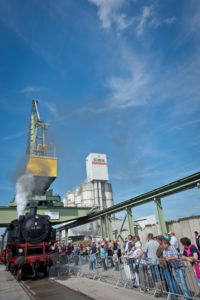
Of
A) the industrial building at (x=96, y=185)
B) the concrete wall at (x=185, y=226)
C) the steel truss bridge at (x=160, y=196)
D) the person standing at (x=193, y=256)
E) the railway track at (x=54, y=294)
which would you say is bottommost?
the railway track at (x=54, y=294)

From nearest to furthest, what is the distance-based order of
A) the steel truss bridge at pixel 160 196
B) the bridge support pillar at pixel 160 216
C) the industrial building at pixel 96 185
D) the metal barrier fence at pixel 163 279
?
the metal barrier fence at pixel 163 279, the steel truss bridge at pixel 160 196, the bridge support pillar at pixel 160 216, the industrial building at pixel 96 185

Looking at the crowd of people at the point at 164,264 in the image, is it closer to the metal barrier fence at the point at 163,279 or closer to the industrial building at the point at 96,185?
the metal barrier fence at the point at 163,279

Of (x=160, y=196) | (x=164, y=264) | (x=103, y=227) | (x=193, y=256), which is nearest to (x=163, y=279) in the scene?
(x=164, y=264)

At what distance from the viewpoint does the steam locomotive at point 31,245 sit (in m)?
9.65

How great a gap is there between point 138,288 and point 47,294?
9.69ft

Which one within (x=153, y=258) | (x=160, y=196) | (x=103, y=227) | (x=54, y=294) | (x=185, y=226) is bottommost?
(x=54, y=294)

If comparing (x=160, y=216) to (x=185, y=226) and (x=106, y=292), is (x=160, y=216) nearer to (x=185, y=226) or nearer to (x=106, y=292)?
(x=185, y=226)

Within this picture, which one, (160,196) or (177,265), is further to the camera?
(160,196)

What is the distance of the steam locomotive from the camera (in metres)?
9.65

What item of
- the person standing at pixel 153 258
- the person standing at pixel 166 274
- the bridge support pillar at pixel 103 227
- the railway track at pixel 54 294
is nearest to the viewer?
the person standing at pixel 166 274

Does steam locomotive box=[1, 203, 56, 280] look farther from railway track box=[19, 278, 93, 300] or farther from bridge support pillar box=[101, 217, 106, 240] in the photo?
bridge support pillar box=[101, 217, 106, 240]

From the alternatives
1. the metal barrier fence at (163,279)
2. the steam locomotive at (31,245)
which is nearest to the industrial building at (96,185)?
the steam locomotive at (31,245)

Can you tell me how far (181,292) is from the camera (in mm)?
4938

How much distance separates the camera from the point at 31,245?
10273mm
